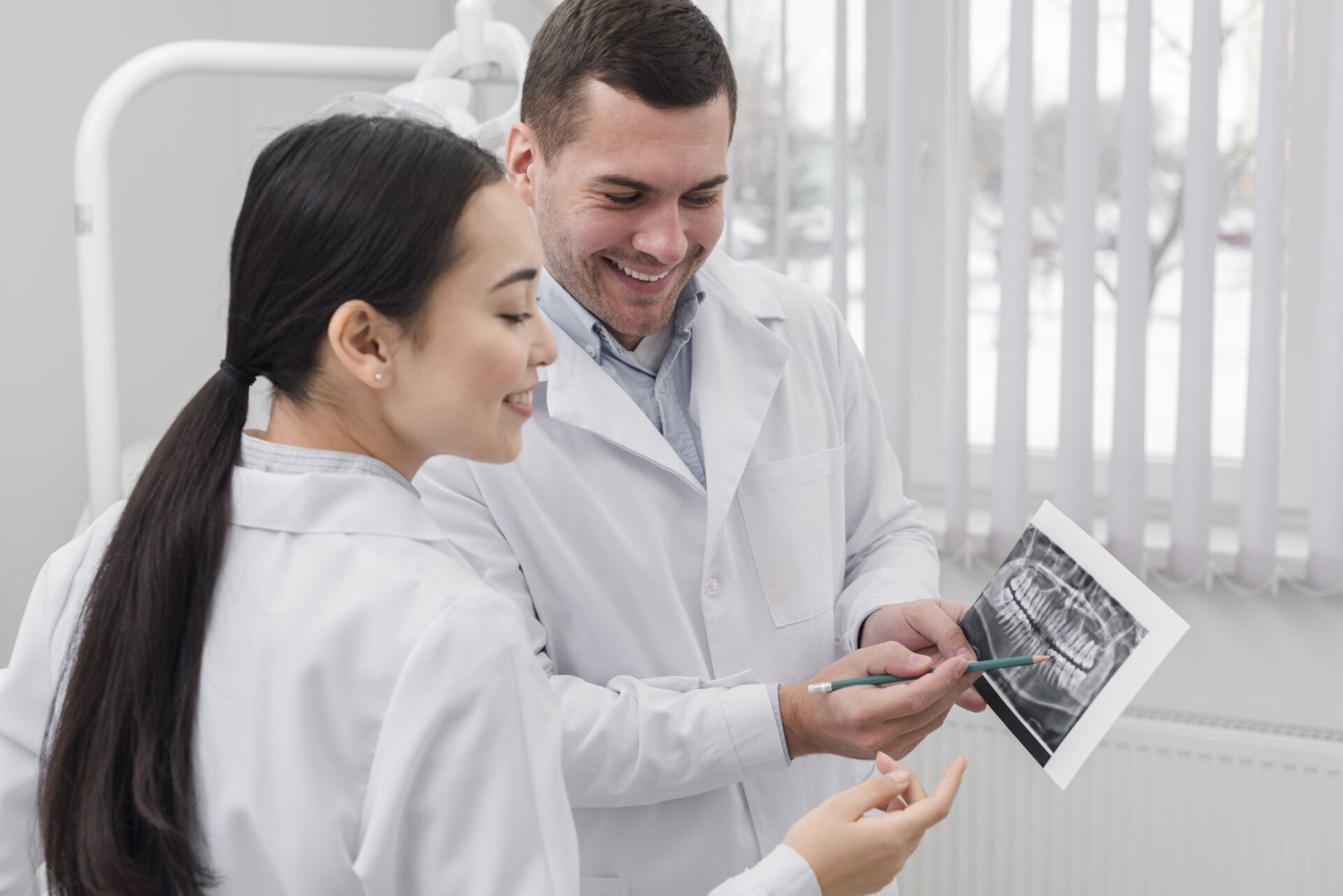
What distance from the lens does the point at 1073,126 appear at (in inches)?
73.4

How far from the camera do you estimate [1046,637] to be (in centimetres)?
107

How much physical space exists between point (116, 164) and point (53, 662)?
5.46 feet

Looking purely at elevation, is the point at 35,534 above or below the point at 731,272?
below

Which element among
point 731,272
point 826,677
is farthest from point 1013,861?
point 731,272

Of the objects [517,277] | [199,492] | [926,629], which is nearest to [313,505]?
[199,492]

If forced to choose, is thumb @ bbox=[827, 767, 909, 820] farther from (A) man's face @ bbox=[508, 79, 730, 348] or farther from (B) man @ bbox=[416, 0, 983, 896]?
(A) man's face @ bbox=[508, 79, 730, 348]

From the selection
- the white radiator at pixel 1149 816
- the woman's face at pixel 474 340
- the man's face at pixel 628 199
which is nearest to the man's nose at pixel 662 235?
the man's face at pixel 628 199

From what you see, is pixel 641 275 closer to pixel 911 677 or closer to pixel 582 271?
pixel 582 271

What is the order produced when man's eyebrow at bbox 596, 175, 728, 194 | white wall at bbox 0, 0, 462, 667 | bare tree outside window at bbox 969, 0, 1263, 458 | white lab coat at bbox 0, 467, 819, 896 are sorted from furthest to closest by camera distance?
white wall at bbox 0, 0, 462, 667 → bare tree outside window at bbox 969, 0, 1263, 458 → man's eyebrow at bbox 596, 175, 728, 194 → white lab coat at bbox 0, 467, 819, 896

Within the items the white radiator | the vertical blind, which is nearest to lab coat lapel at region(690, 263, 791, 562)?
the vertical blind

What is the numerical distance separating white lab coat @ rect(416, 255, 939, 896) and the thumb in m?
0.21

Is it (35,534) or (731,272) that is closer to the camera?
(731,272)

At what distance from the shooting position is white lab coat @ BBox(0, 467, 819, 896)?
641mm

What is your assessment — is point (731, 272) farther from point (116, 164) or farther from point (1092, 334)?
point (116, 164)
